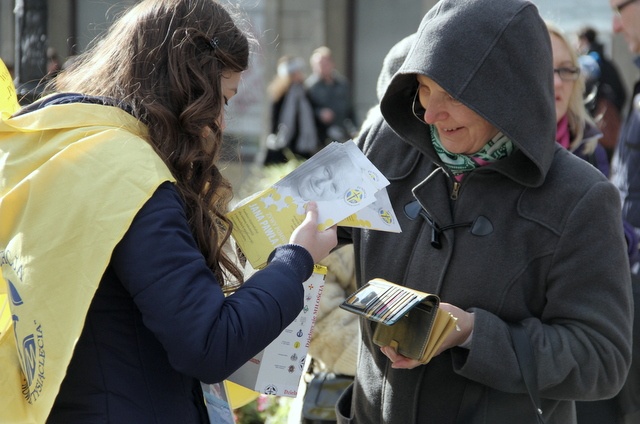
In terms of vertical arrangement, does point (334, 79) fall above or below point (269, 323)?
below

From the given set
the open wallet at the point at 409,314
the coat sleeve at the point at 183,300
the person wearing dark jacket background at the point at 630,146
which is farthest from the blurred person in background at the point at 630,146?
the coat sleeve at the point at 183,300

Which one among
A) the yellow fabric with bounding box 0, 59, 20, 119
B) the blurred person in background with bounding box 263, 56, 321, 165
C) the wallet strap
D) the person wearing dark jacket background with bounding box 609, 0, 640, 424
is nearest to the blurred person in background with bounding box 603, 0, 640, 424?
the person wearing dark jacket background with bounding box 609, 0, 640, 424

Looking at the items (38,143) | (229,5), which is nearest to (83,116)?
(38,143)

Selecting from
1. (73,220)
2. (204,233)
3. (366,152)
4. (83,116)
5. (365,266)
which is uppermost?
(83,116)

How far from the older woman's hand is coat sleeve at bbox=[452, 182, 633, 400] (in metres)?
0.03

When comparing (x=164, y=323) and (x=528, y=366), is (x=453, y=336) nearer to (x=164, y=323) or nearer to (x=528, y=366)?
(x=528, y=366)

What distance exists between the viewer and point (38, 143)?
6.38ft

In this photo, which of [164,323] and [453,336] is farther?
[453,336]

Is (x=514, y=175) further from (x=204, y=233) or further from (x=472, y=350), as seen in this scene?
(x=204, y=233)

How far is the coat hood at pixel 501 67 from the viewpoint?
2.31 m

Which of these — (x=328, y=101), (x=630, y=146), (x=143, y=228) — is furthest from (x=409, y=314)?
(x=328, y=101)

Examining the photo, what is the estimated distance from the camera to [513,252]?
7.64 ft

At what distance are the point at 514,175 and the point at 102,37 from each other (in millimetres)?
1091

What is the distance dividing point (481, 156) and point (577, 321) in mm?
480
